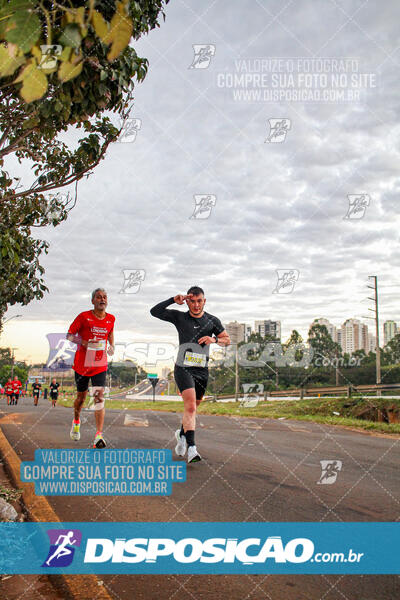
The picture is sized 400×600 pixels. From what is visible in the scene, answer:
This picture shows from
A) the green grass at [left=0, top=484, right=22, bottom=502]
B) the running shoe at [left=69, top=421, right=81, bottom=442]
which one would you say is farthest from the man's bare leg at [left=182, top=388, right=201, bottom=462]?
the running shoe at [left=69, top=421, right=81, bottom=442]

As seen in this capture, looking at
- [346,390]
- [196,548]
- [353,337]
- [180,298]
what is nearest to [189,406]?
[180,298]

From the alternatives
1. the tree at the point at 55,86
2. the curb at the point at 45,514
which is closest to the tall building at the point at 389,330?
the tree at the point at 55,86

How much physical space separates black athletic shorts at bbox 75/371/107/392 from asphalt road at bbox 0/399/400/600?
1.22 metres

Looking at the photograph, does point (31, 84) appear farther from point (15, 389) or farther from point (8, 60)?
point (15, 389)

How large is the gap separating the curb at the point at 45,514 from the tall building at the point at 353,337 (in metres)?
46.4

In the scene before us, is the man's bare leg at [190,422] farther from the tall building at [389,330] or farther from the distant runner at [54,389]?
the tall building at [389,330]

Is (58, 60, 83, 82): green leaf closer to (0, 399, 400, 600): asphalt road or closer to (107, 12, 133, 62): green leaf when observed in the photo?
(107, 12, 133, 62): green leaf

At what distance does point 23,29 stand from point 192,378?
187 inches

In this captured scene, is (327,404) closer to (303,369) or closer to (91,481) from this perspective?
(91,481)

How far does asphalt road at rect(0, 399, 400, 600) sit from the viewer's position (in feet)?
9.07

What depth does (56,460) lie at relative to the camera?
6.12 meters

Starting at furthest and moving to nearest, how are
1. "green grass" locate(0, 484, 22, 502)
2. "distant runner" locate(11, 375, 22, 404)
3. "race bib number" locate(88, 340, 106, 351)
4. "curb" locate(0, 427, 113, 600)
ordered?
"distant runner" locate(11, 375, 22, 404) → "race bib number" locate(88, 340, 106, 351) → "green grass" locate(0, 484, 22, 502) → "curb" locate(0, 427, 113, 600)

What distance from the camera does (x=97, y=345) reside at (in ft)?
21.2

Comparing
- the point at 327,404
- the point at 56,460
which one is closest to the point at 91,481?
the point at 56,460
